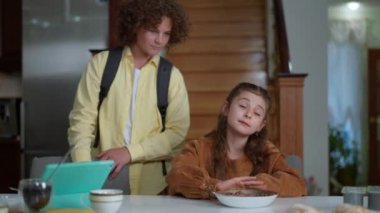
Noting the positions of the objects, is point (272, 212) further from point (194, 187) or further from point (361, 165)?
point (361, 165)

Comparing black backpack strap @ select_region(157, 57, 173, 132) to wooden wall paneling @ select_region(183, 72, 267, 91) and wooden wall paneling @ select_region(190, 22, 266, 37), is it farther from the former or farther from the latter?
wooden wall paneling @ select_region(190, 22, 266, 37)

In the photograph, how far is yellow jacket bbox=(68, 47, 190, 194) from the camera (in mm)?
2035

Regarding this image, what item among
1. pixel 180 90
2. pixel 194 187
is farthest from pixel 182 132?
pixel 194 187

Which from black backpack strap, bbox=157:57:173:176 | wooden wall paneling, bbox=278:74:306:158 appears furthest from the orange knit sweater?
wooden wall paneling, bbox=278:74:306:158

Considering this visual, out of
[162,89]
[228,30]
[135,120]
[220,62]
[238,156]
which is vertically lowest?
[238,156]

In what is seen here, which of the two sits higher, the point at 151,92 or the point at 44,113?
the point at 151,92

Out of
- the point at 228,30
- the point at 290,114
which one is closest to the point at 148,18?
the point at 290,114

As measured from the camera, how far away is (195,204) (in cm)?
171

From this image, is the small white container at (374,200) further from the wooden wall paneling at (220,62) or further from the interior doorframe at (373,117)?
the interior doorframe at (373,117)

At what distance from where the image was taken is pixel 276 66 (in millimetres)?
4602

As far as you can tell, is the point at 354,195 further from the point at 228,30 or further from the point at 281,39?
the point at 228,30

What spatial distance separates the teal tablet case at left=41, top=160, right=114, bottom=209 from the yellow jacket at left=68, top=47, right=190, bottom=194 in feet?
1.46

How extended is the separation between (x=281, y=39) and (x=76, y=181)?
2943 mm

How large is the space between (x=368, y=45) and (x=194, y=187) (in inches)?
270
